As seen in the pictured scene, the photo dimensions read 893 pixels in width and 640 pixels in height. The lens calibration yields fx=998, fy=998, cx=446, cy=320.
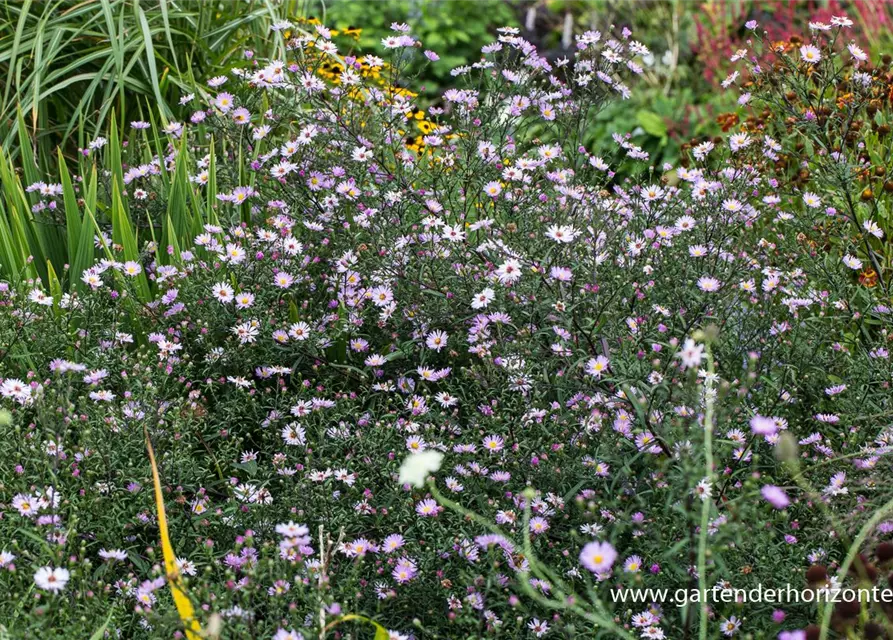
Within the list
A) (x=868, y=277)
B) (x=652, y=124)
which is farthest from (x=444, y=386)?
(x=652, y=124)

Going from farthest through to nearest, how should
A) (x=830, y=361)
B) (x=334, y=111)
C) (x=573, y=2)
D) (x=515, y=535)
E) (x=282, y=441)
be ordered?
(x=573, y=2), (x=334, y=111), (x=830, y=361), (x=282, y=441), (x=515, y=535)

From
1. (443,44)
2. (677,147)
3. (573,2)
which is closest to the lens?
(677,147)

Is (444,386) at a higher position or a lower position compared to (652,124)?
higher

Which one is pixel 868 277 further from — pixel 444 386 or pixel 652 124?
pixel 652 124

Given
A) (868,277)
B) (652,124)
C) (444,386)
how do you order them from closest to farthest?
1. (444,386)
2. (868,277)
3. (652,124)

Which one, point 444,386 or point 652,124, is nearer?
point 444,386

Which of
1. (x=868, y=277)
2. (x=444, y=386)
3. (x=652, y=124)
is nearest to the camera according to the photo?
(x=444, y=386)

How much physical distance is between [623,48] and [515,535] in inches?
68.5

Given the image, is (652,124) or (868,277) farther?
(652,124)

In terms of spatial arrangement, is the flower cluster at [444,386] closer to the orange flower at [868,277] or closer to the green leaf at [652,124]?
the orange flower at [868,277]

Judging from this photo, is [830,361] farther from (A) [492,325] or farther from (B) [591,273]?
(A) [492,325]

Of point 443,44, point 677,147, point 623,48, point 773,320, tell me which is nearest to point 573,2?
point 443,44

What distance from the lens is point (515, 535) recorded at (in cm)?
212

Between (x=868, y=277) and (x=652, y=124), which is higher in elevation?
(x=868, y=277)
